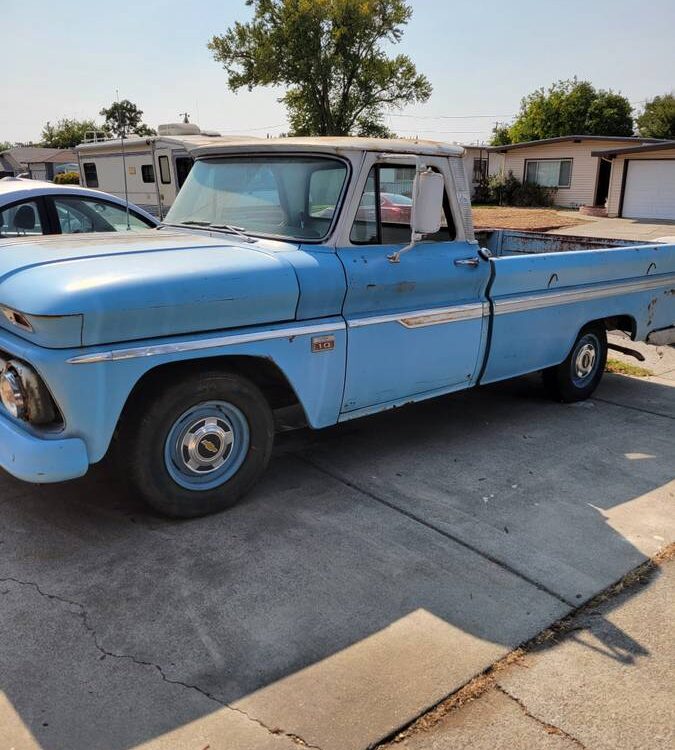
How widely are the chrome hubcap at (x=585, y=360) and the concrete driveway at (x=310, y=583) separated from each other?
3.33ft

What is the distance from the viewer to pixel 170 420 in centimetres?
357

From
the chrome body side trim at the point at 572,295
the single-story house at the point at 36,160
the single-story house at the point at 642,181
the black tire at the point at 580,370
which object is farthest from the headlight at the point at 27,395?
the single-story house at the point at 36,160

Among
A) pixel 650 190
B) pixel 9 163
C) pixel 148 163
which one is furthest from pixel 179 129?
pixel 9 163

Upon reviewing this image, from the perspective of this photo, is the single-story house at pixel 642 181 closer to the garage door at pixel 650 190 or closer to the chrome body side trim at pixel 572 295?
the garage door at pixel 650 190

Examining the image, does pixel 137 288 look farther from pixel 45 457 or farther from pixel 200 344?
pixel 45 457

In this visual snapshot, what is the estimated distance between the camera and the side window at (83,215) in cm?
685

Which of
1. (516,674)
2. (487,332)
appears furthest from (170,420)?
(487,332)

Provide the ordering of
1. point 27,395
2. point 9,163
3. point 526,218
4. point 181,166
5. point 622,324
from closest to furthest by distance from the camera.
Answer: point 27,395 → point 622,324 → point 181,166 → point 526,218 → point 9,163

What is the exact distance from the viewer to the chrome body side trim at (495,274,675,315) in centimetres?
504

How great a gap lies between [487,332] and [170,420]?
2.39 m

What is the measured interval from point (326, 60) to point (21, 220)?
39.2 meters

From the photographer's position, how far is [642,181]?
28.1 meters

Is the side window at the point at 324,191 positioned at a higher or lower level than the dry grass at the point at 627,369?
higher

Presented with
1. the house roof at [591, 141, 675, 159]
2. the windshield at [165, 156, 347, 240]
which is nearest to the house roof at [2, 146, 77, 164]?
the house roof at [591, 141, 675, 159]
